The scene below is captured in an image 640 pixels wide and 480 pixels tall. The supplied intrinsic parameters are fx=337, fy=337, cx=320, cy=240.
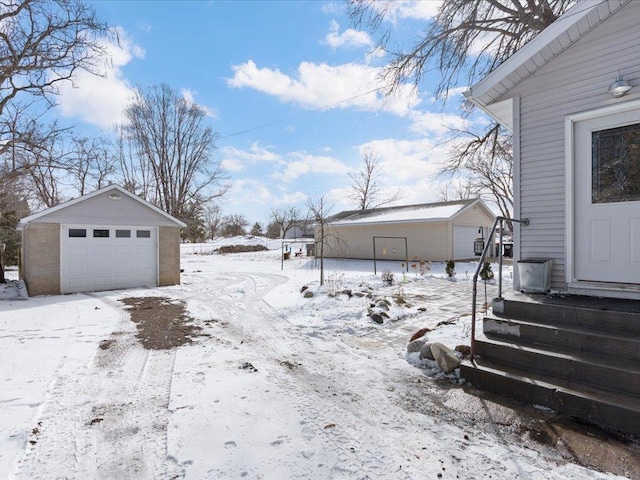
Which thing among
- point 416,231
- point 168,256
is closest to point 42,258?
point 168,256

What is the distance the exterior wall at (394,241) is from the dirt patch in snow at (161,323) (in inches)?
397

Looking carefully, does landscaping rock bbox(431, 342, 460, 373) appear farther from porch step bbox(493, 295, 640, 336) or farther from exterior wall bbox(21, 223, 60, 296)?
exterior wall bbox(21, 223, 60, 296)

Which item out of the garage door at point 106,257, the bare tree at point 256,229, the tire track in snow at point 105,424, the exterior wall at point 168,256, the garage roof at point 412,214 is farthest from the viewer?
the bare tree at point 256,229

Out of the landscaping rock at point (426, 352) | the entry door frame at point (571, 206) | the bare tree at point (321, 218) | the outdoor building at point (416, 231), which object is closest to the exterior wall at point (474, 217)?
the outdoor building at point (416, 231)

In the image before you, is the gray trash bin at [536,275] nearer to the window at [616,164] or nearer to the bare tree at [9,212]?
the window at [616,164]

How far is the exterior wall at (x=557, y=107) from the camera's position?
3.88 meters

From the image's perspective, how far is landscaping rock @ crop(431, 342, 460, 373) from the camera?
3.81 m

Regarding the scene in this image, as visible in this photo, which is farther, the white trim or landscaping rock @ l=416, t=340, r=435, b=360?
the white trim

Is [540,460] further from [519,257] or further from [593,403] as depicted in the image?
[519,257]

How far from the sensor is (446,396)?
331 centimetres

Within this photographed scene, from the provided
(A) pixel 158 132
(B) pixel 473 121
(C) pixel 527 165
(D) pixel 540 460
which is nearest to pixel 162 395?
(D) pixel 540 460

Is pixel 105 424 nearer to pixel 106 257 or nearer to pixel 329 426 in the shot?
pixel 329 426

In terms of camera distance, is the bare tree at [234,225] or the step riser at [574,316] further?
the bare tree at [234,225]

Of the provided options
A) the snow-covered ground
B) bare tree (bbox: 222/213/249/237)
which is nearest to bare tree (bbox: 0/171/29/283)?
the snow-covered ground
